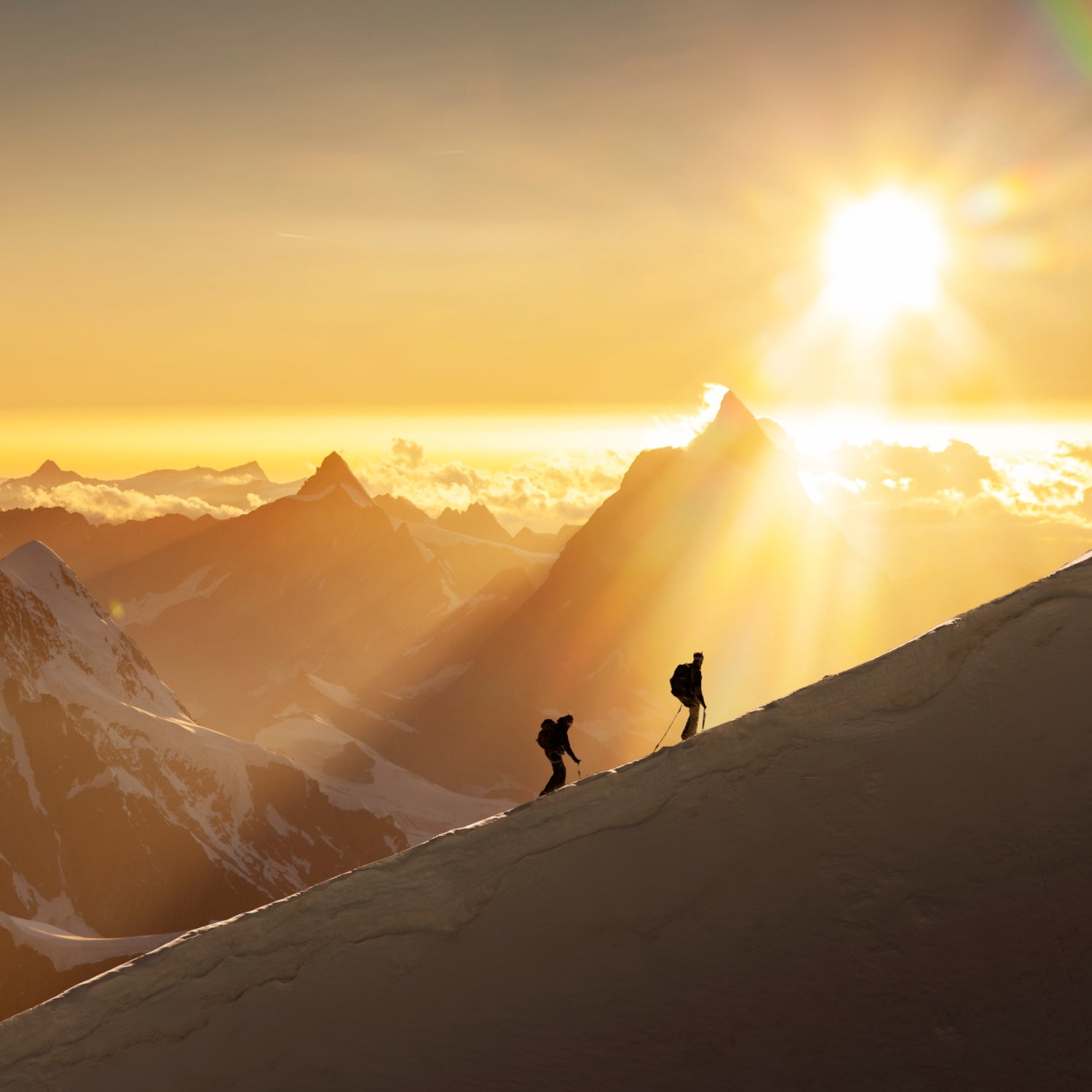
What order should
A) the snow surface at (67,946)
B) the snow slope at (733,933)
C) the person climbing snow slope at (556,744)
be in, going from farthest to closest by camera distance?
the snow surface at (67,946)
the person climbing snow slope at (556,744)
the snow slope at (733,933)

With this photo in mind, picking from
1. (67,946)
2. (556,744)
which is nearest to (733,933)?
(556,744)

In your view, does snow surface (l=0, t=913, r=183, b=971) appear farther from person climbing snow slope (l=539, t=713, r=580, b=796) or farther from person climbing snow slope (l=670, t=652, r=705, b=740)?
person climbing snow slope (l=670, t=652, r=705, b=740)

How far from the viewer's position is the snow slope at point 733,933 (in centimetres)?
1428

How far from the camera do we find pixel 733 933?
643 inches

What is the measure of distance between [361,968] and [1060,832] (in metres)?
12.1

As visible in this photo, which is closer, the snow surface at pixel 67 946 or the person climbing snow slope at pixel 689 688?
the person climbing snow slope at pixel 689 688

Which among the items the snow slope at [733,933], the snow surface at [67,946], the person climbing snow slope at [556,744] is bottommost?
the snow slope at [733,933]

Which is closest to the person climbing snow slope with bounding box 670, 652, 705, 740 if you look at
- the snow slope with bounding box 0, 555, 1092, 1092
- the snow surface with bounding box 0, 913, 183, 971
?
the snow slope with bounding box 0, 555, 1092, 1092

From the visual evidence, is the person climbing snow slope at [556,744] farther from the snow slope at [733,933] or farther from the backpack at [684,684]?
the backpack at [684,684]

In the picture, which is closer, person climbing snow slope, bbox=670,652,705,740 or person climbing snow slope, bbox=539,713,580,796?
person climbing snow slope, bbox=539,713,580,796

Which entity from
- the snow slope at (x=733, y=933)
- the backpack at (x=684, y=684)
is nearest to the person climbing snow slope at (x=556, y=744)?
the snow slope at (x=733, y=933)

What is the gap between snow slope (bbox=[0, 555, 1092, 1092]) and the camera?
14281 mm

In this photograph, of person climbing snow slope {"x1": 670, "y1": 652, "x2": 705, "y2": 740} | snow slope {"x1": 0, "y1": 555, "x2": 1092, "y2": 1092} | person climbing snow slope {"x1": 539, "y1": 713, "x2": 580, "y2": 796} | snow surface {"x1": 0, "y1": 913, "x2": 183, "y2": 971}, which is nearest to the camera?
snow slope {"x1": 0, "y1": 555, "x2": 1092, "y2": 1092}

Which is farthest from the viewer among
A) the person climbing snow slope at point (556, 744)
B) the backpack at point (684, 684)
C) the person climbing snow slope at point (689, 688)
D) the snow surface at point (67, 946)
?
the snow surface at point (67, 946)
